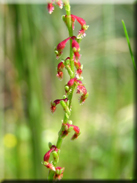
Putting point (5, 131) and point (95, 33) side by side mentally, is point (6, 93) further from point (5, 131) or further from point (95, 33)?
point (95, 33)

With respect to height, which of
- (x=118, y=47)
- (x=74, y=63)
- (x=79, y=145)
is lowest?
(x=79, y=145)

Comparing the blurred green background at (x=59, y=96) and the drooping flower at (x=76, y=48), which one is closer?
the drooping flower at (x=76, y=48)

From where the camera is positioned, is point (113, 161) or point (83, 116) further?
point (83, 116)

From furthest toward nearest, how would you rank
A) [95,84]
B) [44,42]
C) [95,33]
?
[95,84] → [95,33] → [44,42]

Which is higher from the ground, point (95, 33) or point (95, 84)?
point (95, 33)

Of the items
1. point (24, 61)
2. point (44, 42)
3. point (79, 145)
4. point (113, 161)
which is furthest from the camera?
point (44, 42)

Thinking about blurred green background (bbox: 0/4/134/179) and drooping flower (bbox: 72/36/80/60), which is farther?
blurred green background (bbox: 0/4/134/179)

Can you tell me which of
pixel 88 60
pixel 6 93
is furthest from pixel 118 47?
pixel 6 93

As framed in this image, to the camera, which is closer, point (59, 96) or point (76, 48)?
point (76, 48)
